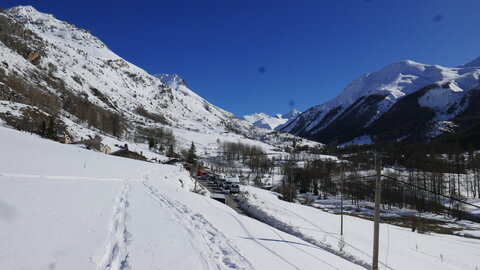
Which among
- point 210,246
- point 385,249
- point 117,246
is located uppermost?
point 117,246

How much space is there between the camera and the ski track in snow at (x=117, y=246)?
6727 millimetres

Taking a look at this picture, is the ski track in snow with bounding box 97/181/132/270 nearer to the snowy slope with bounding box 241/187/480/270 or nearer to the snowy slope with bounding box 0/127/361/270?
the snowy slope with bounding box 0/127/361/270

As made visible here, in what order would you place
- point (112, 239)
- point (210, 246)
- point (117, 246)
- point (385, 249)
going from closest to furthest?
1. point (117, 246)
2. point (112, 239)
3. point (210, 246)
4. point (385, 249)

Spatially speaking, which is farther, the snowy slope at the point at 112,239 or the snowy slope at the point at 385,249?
the snowy slope at the point at 385,249

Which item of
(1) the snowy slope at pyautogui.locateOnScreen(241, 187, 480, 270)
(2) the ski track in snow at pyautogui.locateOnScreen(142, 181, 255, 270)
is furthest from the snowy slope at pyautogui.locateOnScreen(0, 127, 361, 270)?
(1) the snowy slope at pyautogui.locateOnScreen(241, 187, 480, 270)

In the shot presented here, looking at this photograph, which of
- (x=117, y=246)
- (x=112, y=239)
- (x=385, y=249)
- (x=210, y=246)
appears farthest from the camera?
(x=385, y=249)

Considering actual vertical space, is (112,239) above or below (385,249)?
above

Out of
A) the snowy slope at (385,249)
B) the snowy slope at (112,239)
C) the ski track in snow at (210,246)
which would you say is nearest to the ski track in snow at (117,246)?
the snowy slope at (112,239)

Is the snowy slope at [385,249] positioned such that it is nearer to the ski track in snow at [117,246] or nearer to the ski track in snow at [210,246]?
the ski track in snow at [210,246]

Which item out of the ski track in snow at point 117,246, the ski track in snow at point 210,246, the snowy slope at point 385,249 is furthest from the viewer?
the snowy slope at point 385,249

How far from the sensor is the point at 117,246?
26.2ft

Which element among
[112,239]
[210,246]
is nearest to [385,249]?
[210,246]

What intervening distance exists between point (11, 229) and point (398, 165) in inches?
6030

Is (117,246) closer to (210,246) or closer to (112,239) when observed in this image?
(112,239)
